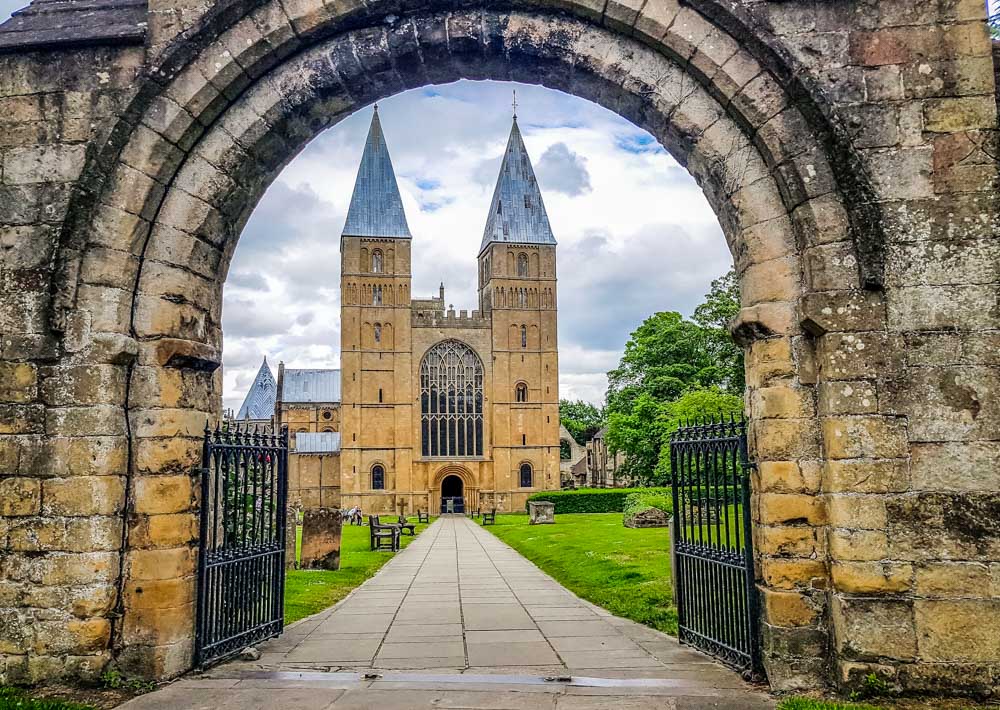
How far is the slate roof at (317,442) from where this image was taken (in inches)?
2347

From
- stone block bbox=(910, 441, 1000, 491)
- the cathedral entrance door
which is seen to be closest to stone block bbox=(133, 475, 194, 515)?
stone block bbox=(910, 441, 1000, 491)

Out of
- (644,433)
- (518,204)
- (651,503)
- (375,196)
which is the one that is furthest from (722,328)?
(375,196)

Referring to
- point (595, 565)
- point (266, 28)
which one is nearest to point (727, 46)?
point (266, 28)

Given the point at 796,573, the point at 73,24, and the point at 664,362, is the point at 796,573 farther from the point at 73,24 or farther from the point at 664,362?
the point at 664,362

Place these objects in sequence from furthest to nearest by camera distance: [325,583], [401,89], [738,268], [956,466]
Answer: [325,583]
[401,89]
[738,268]
[956,466]

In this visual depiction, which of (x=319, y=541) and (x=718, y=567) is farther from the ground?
(x=718, y=567)

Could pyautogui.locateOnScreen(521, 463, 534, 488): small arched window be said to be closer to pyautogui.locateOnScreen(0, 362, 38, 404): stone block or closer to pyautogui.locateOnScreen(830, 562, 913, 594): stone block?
pyautogui.locateOnScreen(0, 362, 38, 404): stone block

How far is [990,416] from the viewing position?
17.2 feet

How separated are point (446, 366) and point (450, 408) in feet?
9.66

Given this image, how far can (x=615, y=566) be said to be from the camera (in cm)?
1317

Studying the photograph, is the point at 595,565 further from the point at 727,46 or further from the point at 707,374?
the point at 707,374

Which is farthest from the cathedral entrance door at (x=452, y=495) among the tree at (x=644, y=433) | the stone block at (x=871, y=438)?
the stone block at (x=871, y=438)

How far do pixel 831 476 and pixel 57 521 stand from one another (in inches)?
212

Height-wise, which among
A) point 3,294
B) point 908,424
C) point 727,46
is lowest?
point 908,424
